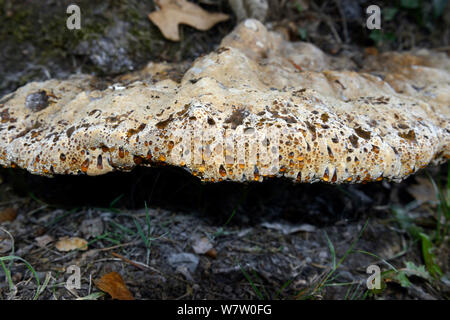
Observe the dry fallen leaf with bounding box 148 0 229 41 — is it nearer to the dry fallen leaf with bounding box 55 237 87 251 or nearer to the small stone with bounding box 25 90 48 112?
the small stone with bounding box 25 90 48 112

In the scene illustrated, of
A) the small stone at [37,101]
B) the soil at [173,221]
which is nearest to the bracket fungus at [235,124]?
the small stone at [37,101]

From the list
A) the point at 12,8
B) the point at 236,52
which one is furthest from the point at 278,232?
the point at 12,8

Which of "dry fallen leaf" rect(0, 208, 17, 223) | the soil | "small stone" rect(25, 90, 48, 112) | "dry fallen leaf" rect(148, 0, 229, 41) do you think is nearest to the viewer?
"small stone" rect(25, 90, 48, 112)

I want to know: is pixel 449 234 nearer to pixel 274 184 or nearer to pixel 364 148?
pixel 274 184

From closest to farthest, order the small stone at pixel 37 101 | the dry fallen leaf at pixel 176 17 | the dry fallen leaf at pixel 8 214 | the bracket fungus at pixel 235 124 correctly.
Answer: the bracket fungus at pixel 235 124 < the small stone at pixel 37 101 < the dry fallen leaf at pixel 8 214 < the dry fallen leaf at pixel 176 17

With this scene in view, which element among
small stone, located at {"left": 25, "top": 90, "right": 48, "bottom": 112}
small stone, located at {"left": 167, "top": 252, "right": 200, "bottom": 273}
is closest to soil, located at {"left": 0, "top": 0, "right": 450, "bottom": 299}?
small stone, located at {"left": 167, "top": 252, "right": 200, "bottom": 273}

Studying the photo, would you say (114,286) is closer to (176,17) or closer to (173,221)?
(173,221)

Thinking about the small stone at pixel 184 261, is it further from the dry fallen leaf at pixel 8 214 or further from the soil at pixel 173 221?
the dry fallen leaf at pixel 8 214
